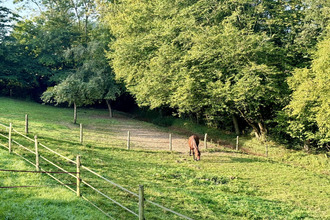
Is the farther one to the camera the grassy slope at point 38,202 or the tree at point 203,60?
the tree at point 203,60

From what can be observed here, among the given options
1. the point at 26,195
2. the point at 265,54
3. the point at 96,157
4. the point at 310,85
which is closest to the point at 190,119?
the point at 265,54

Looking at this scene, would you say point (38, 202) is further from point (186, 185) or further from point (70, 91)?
point (70, 91)

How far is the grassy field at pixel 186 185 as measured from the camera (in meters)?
7.29

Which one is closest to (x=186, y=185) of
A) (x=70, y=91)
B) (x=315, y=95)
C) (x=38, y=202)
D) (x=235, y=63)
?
(x=38, y=202)

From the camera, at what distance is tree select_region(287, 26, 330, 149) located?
14938 millimetres

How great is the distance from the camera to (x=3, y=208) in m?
6.59

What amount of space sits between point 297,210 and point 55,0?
48.4 m

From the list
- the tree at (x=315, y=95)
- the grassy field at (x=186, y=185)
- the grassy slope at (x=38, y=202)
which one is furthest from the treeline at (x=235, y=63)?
the grassy slope at (x=38, y=202)

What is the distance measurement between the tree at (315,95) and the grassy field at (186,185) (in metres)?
2.31

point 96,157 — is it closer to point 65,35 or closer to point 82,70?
point 82,70

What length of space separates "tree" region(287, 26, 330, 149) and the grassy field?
7.59 feet

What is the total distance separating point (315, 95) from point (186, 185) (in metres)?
10.2

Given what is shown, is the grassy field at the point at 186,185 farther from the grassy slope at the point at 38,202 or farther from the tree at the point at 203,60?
the tree at the point at 203,60

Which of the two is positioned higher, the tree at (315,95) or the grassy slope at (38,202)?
the tree at (315,95)
